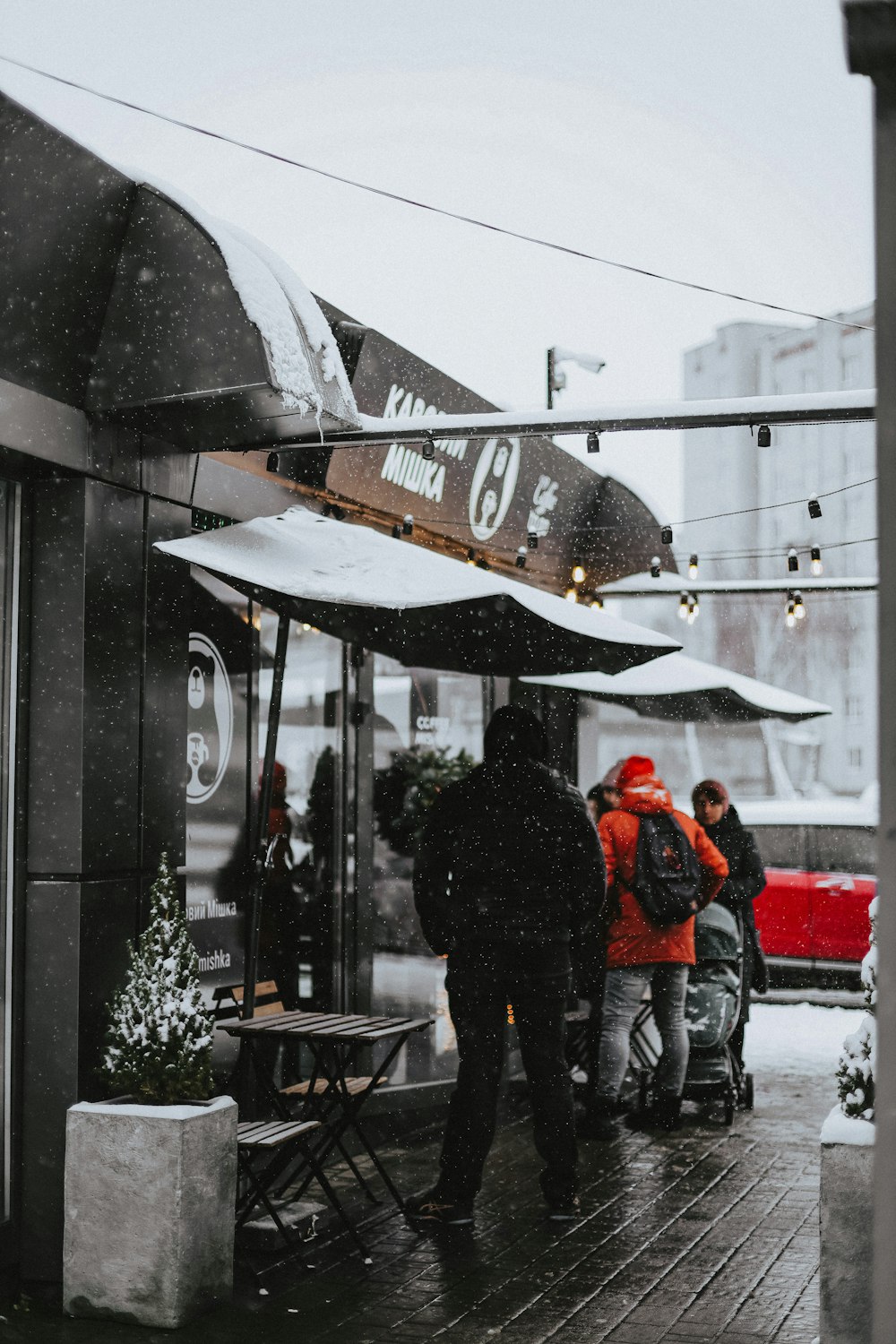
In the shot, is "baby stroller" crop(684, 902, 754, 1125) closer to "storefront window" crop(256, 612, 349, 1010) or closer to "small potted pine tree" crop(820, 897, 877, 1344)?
"storefront window" crop(256, 612, 349, 1010)

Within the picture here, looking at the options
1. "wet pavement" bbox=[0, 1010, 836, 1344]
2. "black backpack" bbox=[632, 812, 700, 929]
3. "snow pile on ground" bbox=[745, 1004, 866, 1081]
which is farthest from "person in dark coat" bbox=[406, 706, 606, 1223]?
"snow pile on ground" bbox=[745, 1004, 866, 1081]

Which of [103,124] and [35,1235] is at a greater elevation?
[103,124]

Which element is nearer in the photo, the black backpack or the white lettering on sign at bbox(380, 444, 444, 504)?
the black backpack

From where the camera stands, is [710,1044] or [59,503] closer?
[59,503]

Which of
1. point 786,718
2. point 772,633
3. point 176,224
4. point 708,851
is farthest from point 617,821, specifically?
point 772,633

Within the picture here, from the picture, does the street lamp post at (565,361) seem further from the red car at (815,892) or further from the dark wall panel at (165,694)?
the dark wall panel at (165,694)

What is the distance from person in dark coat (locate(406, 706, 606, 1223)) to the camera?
20.5 feet

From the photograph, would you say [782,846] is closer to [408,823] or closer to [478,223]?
[408,823]

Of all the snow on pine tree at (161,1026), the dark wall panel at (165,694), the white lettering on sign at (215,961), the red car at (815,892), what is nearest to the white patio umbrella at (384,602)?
the dark wall panel at (165,694)

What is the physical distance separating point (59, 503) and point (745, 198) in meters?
2.96

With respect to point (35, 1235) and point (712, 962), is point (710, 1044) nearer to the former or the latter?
point (712, 962)

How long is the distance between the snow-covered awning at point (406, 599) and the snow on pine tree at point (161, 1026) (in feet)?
4.01

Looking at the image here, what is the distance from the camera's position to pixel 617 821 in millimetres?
8492

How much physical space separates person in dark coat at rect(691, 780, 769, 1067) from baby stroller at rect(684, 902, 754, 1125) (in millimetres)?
154
